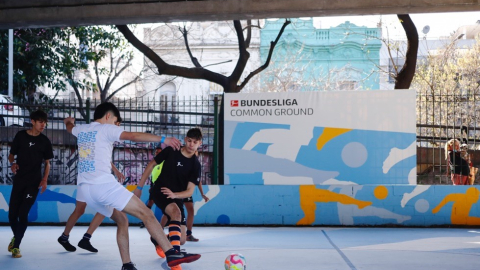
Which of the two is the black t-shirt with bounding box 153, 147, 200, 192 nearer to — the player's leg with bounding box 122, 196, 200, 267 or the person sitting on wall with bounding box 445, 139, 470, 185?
the player's leg with bounding box 122, 196, 200, 267

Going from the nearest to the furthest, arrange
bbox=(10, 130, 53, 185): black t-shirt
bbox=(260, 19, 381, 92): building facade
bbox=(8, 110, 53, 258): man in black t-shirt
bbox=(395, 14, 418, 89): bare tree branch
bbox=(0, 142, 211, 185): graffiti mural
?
bbox=(8, 110, 53, 258): man in black t-shirt, bbox=(10, 130, 53, 185): black t-shirt, bbox=(0, 142, 211, 185): graffiti mural, bbox=(395, 14, 418, 89): bare tree branch, bbox=(260, 19, 381, 92): building facade

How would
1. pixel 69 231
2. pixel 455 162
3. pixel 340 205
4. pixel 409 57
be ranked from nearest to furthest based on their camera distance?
pixel 69 231, pixel 340 205, pixel 455 162, pixel 409 57

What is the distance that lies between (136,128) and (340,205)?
4.32 meters

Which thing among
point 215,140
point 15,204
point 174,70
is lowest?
point 15,204

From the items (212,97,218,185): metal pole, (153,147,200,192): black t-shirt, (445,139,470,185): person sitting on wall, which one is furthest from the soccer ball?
(445,139,470,185): person sitting on wall

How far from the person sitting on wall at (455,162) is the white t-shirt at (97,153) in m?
8.34

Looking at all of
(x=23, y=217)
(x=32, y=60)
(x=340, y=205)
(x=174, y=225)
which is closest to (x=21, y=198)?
(x=23, y=217)

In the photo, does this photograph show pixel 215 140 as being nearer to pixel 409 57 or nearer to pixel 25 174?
pixel 25 174

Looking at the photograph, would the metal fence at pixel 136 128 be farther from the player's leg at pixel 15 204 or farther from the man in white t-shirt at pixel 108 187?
the man in white t-shirt at pixel 108 187

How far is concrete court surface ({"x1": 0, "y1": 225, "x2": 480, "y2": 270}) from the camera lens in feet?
25.8

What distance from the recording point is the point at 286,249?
9.40 m

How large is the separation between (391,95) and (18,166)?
7194mm

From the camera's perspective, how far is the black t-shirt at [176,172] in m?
8.25

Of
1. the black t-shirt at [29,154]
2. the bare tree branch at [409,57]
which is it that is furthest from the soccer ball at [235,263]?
the bare tree branch at [409,57]
